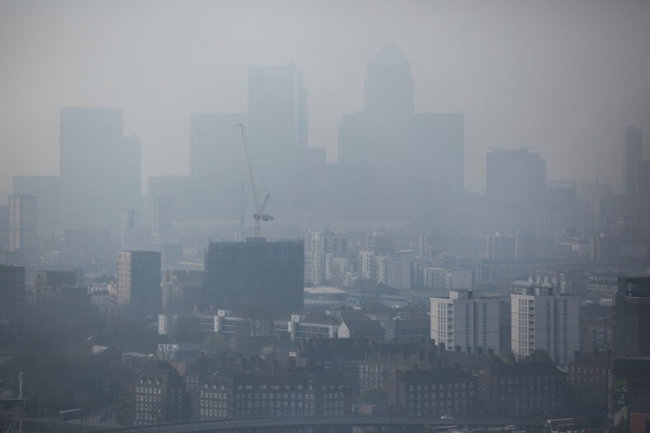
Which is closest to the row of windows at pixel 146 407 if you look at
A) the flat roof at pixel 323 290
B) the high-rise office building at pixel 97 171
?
the flat roof at pixel 323 290

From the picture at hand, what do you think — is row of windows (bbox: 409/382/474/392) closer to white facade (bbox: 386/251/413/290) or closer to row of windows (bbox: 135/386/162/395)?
row of windows (bbox: 135/386/162/395)

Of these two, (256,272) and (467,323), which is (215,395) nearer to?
(467,323)

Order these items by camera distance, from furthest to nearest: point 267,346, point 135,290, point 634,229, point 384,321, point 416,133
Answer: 1. point 416,133
2. point 634,229
3. point 135,290
4. point 384,321
5. point 267,346

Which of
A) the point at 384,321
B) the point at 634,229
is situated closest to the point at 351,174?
the point at 634,229

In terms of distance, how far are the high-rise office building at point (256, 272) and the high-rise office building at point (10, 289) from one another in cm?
224

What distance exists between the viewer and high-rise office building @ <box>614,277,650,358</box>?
12531 millimetres

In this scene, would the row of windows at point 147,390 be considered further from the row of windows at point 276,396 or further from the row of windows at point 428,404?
the row of windows at point 428,404

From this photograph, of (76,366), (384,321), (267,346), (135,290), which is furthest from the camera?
(135,290)

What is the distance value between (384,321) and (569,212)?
814cm

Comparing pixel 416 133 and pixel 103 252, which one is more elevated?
pixel 416 133

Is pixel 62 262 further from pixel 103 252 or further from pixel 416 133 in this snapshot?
pixel 416 133

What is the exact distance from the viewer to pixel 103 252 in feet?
90.7

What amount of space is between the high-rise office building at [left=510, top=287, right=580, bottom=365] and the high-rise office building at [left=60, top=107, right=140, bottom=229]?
12.7 metres

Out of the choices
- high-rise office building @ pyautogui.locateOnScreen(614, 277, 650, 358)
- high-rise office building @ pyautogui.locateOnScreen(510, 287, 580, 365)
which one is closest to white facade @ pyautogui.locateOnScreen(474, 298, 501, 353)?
high-rise office building @ pyautogui.locateOnScreen(510, 287, 580, 365)
